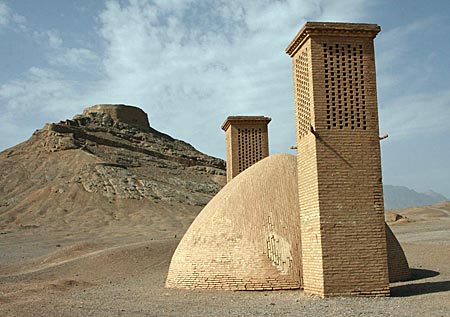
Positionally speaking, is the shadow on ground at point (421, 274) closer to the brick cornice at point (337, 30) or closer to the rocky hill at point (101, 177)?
the brick cornice at point (337, 30)

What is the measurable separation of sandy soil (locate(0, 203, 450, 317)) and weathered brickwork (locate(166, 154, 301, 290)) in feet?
1.24

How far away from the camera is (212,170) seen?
202 ft

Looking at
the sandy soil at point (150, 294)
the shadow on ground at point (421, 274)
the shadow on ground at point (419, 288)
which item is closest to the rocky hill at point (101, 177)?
the sandy soil at point (150, 294)

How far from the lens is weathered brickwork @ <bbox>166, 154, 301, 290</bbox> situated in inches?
443

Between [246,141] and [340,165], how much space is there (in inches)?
257

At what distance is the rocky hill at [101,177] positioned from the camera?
4280cm

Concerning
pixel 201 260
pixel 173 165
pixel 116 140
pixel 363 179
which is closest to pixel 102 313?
pixel 201 260

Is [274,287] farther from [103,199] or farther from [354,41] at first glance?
[103,199]

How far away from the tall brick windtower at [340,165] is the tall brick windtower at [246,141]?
5.55m

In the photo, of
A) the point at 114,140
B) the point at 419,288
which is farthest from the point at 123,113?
the point at 419,288

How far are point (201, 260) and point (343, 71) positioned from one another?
4.90m

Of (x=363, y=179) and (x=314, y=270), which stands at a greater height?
(x=363, y=179)

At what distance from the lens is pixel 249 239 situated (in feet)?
38.3

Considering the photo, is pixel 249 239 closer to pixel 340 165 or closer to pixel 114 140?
pixel 340 165
